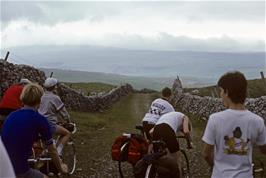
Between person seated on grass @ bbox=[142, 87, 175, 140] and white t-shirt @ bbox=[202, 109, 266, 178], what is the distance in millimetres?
4905

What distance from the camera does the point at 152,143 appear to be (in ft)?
27.8

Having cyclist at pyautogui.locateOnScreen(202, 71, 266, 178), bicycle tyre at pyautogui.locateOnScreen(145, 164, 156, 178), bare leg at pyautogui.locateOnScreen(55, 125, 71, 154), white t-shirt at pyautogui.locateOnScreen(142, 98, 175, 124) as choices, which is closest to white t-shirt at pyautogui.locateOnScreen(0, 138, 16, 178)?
cyclist at pyautogui.locateOnScreen(202, 71, 266, 178)

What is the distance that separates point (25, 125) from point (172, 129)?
335 centimetres

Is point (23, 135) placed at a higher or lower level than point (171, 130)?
higher

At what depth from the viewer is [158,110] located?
383 inches

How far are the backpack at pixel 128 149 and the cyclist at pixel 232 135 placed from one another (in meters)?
4.11

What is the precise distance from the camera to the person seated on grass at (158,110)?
959 cm

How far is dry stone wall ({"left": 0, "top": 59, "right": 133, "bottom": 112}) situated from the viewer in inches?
715

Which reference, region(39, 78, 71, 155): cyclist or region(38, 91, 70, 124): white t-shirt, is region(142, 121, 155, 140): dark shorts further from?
region(38, 91, 70, 124): white t-shirt

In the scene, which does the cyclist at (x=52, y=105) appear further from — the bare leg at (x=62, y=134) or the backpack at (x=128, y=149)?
the backpack at (x=128, y=149)

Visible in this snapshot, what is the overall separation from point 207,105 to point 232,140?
76.4 ft

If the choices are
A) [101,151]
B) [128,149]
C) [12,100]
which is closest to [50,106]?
[12,100]

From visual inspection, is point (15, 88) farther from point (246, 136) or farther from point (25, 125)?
point (246, 136)

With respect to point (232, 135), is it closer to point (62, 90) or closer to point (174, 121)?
point (174, 121)
